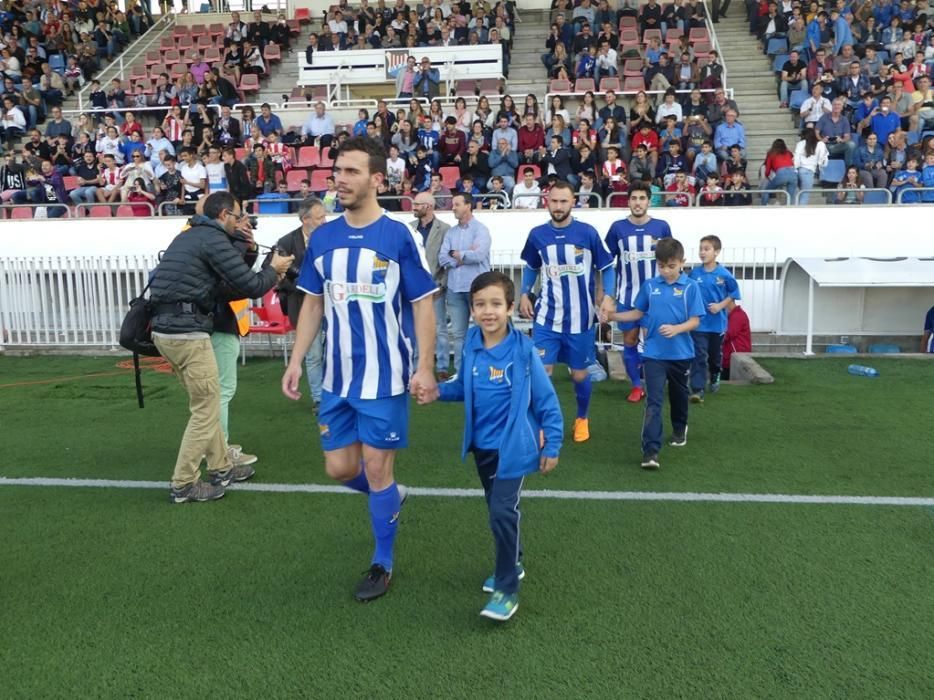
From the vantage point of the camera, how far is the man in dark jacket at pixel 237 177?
14.8 metres

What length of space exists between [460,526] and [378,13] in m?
19.8

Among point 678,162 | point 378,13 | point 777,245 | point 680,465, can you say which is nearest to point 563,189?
point 680,465

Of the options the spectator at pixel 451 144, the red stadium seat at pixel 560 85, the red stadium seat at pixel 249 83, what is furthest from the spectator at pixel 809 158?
the red stadium seat at pixel 249 83

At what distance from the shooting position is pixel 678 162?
13.9m

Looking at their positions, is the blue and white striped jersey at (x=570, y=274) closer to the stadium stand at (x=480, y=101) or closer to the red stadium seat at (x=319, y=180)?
the stadium stand at (x=480, y=101)

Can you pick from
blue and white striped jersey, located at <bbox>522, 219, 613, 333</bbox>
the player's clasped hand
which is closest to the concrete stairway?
blue and white striped jersey, located at <bbox>522, 219, 613, 333</bbox>

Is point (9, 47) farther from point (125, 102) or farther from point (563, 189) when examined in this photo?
point (563, 189)

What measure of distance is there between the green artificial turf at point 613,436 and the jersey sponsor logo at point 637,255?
4.56ft

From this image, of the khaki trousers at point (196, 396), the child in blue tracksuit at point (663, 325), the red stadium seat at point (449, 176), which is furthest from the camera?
the red stadium seat at point (449, 176)

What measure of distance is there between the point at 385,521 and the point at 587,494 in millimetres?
1734

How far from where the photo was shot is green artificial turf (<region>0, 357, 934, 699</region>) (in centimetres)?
329

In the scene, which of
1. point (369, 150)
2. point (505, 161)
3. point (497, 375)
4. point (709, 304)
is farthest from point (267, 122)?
point (497, 375)

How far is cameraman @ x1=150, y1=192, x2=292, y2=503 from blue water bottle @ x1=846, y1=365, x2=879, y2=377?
6744 mm

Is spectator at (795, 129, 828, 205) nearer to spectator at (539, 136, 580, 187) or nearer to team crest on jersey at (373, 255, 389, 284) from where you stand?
spectator at (539, 136, 580, 187)
